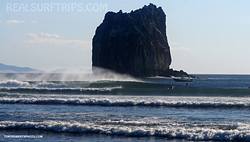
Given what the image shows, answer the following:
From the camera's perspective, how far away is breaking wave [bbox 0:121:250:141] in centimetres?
2505

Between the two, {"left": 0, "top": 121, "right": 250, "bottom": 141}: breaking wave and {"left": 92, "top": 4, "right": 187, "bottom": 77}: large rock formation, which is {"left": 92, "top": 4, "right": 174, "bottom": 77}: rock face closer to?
{"left": 92, "top": 4, "right": 187, "bottom": 77}: large rock formation

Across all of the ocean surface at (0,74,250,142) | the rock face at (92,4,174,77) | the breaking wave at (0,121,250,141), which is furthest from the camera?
the rock face at (92,4,174,77)

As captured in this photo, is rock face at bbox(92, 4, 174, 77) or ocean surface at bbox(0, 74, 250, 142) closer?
ocean surface at bbox(0, 74, 250, 142)

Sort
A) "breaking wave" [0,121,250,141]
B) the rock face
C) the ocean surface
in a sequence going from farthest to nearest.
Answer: the rock face < the ocean surface < "breaking wave" [0,121,250,141]

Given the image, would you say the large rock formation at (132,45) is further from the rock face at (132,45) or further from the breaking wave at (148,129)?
the breaking wave at (148,129)

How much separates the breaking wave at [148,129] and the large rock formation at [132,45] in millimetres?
110255

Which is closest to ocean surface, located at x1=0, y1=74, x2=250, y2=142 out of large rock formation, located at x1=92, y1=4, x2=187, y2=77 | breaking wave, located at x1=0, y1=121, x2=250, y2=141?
breaking wave, located at x1=0, y1=121, x2=250, y2=141

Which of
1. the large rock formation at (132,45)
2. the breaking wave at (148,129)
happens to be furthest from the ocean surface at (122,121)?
the large rock formation at (132,45)

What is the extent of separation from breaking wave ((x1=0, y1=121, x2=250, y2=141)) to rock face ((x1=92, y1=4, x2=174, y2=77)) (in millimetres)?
110108

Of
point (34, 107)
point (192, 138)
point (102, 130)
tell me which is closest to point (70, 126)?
point (102, 130)

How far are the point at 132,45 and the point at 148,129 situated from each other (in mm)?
114838

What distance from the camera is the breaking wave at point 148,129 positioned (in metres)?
25.0

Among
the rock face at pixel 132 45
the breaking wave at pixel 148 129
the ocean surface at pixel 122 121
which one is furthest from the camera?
the rock face at pixel 132 45

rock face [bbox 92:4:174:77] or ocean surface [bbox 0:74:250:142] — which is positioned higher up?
rock face [bbox 92:4:174:77]
